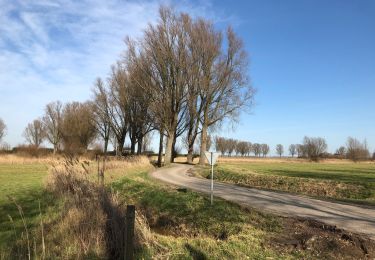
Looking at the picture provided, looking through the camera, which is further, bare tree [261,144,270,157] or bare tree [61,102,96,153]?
bare tree [261,144,270,157]

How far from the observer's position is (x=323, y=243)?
9414 mm

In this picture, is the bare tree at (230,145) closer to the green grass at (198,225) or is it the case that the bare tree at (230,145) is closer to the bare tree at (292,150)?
the bare tree at (292,150)

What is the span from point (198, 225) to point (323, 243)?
16.5 feet

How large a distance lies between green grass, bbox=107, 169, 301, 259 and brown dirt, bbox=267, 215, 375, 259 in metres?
0.42

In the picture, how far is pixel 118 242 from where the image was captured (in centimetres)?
891

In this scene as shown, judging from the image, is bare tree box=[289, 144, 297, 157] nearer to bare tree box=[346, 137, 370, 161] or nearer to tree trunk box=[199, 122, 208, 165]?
bare tree box=[346, 137, 370, 161]

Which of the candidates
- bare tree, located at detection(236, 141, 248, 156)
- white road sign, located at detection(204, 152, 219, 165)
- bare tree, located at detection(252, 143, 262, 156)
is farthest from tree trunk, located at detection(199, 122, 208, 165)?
bare tree, located at detection(252, 143, 262, 156)

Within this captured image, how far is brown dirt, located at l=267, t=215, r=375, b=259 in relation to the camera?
28.8 ft

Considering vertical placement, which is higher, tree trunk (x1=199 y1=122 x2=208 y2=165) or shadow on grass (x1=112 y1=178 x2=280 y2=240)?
tree trunk (x1=199 y1=122 x2=208 y2=165)

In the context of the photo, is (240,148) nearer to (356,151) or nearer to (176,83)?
(356,151)

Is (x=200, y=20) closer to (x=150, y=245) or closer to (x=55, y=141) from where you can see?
(x=150, y=245)

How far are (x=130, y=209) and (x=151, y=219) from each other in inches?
358

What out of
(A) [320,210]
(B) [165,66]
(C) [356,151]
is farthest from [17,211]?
(C) [356,151]

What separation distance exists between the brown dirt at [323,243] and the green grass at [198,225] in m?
0.42
